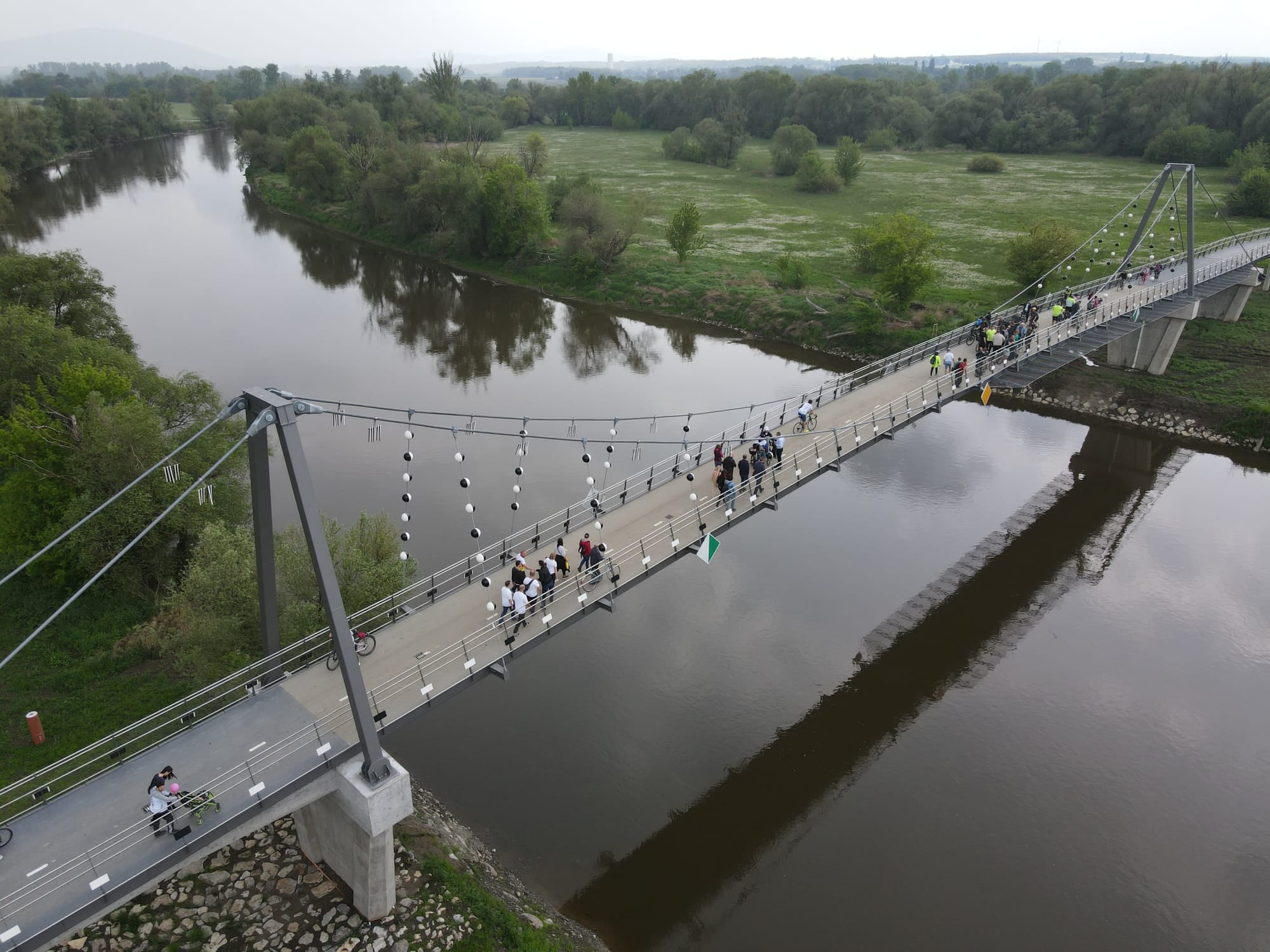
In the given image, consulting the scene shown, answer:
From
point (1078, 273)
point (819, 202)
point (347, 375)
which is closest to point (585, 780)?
point (347, 375)

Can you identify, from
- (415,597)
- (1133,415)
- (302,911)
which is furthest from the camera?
(1133,415)

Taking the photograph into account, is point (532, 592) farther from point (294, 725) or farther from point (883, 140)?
point (883, 140)

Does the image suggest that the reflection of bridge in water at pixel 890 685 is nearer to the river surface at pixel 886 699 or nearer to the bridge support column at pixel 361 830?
the river surface at pixel 886 699

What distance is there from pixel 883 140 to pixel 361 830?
12011 centimetres

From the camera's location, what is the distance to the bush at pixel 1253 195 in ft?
221

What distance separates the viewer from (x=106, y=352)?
29.2m

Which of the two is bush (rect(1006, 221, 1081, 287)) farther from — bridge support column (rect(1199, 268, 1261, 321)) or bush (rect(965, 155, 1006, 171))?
bush (rect(965, 155, 1006, 171))

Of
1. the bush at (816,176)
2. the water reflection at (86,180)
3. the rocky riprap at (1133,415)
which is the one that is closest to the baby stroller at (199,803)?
the rocky riprap at (1133,415)

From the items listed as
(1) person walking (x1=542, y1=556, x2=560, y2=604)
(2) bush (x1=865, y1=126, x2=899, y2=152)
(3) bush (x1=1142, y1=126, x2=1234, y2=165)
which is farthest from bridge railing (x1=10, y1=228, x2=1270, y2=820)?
(2) bush (x1=865, y1=126, x2=899, y2=152)

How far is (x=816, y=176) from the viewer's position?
89188 millimetres

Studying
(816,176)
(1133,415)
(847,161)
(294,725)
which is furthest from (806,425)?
(847,161)

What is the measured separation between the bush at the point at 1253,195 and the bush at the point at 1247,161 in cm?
514

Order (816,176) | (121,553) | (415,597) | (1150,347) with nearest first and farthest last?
(121,553)
(415,597)
(1150,347)
(816,176)

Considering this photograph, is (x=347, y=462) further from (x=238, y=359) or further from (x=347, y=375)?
(x=238, y=359)
